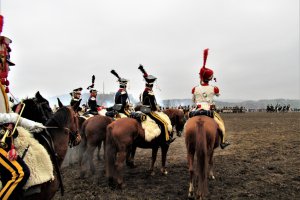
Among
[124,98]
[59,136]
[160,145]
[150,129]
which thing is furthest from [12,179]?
[124,98]

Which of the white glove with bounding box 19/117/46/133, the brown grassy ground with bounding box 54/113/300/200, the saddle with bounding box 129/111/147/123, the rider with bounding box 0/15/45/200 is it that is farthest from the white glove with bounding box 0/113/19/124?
the saddle with bounding box 129/111/147/123

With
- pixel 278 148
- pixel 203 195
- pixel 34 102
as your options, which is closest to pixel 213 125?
pixel 203 195

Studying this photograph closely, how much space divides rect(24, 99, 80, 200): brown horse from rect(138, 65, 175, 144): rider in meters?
4.37

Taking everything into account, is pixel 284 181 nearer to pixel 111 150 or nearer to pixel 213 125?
pixel 213 125

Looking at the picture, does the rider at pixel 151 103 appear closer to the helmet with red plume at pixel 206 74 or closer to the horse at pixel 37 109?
the helmet with red plume at pixel 206 74

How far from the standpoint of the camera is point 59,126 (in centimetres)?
546

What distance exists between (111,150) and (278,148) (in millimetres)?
8773

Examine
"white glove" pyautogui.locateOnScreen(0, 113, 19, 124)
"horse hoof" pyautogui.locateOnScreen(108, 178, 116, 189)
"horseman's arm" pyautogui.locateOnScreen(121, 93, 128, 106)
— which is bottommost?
"horse hoof" pyautogui.locateOnScreen(108, 178, 116, 189)

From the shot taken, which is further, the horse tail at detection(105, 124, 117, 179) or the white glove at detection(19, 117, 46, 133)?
the horse tail at detection(105, 124, 117, 179)

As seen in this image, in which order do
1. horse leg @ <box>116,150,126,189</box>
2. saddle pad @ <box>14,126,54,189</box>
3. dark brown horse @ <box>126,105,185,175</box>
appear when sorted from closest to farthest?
saddle pad @ <box>14,126,54,189</box>, horse leg @ <box>116,150,126,189</box>, dark brown horse @ <box>126,105,185,175</box>

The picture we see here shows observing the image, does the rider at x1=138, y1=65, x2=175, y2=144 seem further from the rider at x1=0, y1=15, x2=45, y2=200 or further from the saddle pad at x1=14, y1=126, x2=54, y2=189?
the rider at x1=0, y1=15, x2=45, y2=200

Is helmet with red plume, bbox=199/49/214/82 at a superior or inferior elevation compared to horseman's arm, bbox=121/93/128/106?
superior

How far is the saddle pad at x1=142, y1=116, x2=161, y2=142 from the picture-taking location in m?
9.48

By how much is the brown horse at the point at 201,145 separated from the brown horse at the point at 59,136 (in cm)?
298
